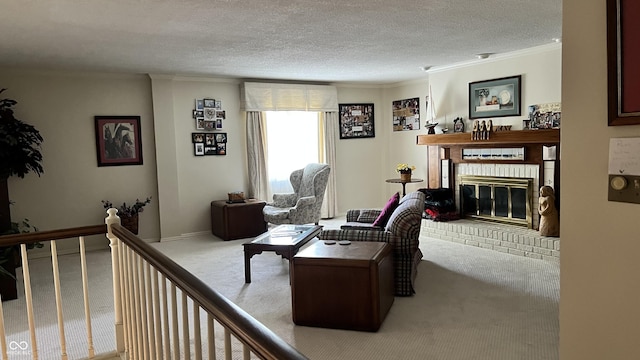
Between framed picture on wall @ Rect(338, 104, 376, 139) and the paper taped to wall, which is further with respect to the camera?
framed picture on wall @ Rect(338, 104, 376, 139)

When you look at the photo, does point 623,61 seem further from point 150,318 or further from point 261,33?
point 261,33

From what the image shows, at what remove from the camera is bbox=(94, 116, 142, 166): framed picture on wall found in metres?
6.04

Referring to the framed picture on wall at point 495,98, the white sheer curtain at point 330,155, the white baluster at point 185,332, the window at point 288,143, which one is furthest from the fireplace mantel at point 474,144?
the white baluster at point 185,332

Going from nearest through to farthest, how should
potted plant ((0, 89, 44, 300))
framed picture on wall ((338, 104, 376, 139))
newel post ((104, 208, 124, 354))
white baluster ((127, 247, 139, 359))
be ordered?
white baluster ((127, 247, 139, 359)) < newel post ((104, 208, 124, 354)) < potted plant ((0, 89, 44, 300)) < framed picture on wall ((338, 104, 376, 139))

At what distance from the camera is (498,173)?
5766mm

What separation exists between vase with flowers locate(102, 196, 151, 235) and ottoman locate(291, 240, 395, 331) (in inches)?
139

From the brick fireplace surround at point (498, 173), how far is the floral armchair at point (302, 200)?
5.12 ft

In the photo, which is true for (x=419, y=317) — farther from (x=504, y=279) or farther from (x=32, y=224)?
(x=32, y=224)

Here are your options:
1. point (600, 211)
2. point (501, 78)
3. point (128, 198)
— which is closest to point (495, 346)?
point (600, 211)

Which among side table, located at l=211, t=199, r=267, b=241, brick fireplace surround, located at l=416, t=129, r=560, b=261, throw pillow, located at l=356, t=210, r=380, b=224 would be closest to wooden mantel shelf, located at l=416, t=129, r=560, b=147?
brick fireplace surround, located at l=416, t=129, r=560, b=261

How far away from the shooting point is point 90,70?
5777 millimetres

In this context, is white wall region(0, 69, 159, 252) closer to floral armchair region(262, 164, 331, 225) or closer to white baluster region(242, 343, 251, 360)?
floral armchair region(262, 164, 331, 225)

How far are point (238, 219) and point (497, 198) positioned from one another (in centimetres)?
361

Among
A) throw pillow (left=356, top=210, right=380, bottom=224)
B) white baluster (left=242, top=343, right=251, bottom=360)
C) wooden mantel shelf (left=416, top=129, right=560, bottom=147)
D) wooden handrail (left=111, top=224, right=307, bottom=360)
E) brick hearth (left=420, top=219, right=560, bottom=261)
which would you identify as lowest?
brick hearth (left=420, top=219, right=560, bottom=261)
